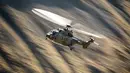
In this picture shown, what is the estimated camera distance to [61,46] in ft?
121

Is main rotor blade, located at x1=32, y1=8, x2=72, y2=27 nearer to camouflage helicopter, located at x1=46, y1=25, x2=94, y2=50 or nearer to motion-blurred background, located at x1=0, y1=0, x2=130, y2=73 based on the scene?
camouflage helicopter, located at x1=46, y1=25, x2=94, y2=50

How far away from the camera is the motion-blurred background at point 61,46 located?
108ft

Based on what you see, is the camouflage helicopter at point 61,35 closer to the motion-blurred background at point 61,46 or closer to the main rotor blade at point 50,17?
the motion-blurred background at point 61,46

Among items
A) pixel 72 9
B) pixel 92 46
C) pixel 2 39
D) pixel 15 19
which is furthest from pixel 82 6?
pixel 2 39

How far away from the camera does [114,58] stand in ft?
129

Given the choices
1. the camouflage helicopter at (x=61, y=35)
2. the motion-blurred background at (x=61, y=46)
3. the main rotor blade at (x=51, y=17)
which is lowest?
the main rotor blade at (x=51, y=17)

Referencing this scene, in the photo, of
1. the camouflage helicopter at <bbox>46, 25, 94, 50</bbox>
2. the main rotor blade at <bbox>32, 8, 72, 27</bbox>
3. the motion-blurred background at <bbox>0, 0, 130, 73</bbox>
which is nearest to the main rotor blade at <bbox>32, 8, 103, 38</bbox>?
the main rotor blade at <bbox>32, 8, 72, 27</bbox>

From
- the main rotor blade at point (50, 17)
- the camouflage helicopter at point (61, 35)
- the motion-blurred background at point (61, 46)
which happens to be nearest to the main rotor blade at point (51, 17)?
the main rotor blade at point (50, 17)

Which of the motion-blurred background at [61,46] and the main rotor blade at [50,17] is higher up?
the motion-blurred background at [61,46]

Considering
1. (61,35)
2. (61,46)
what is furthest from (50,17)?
(61,46)

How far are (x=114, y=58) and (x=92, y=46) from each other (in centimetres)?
304

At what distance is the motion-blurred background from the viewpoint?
32.9 m

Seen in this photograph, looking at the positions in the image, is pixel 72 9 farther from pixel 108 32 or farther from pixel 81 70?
pixel 81 70

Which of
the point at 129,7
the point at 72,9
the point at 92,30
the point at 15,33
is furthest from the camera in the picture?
the point at 129,7
